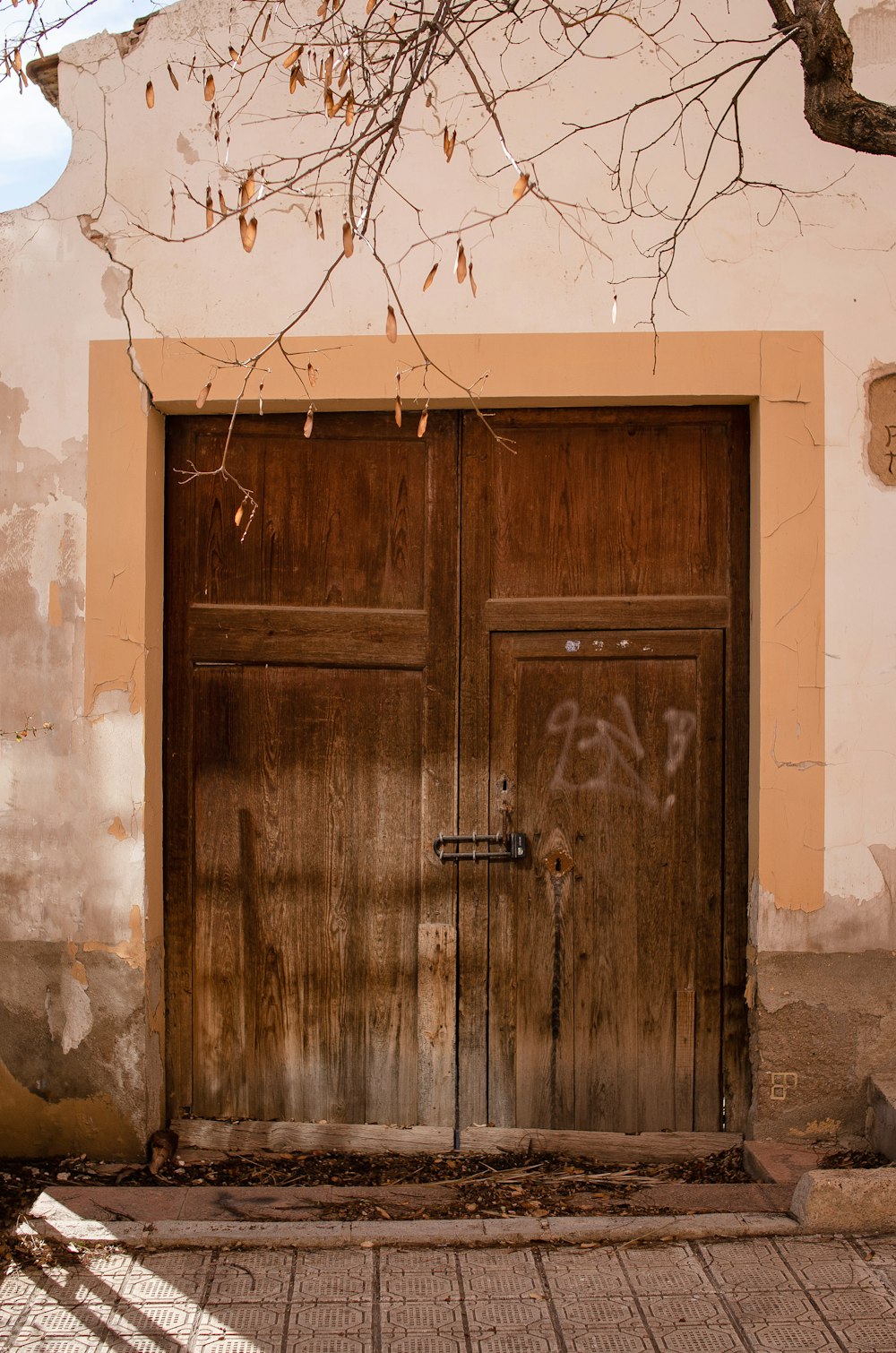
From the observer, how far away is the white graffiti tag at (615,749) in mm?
4023

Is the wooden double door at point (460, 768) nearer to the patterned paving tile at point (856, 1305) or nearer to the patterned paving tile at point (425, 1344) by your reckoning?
the patterned paving tile at point (856, 1305)

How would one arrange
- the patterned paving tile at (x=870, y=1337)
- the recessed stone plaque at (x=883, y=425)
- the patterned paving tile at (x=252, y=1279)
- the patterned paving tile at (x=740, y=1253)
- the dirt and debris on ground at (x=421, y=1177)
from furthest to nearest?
1. the recessed stone plaque at (x=883, y=425)
2. the dirt and debris on ground at (x=421, y=1177)
3. the patterned paving tile at (x=740, y=1253)
4. the patterned paving tile at (x=252, y=1279)
5. the patterned paving tile at (x=870, y=1337)

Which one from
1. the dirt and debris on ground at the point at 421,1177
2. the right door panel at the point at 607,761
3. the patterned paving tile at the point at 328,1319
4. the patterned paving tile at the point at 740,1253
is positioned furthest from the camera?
the right door panel at the point at 607,761

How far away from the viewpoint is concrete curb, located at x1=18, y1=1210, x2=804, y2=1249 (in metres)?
3.35

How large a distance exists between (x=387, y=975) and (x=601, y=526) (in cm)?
173

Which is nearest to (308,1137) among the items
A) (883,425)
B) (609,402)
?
(609,402)

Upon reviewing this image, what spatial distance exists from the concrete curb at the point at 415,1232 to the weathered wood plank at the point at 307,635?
5.85ft

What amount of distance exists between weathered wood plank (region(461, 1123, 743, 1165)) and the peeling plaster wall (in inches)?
9.5

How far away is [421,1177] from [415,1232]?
0.49 metres

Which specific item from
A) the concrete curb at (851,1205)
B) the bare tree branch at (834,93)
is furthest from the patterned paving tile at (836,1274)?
the bare tree branch at (834,93)

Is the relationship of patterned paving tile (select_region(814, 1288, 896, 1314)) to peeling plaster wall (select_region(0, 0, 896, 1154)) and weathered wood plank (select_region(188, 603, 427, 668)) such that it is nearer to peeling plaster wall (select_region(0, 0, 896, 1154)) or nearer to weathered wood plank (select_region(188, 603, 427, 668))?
peeling plaster wall (select_region(0, 0, 896, 1154))

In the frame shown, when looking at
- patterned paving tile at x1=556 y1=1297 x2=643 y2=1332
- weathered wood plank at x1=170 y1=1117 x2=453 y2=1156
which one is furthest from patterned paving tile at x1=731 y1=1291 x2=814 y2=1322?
weathered wood plank at x1=170 y1=1117 x2=453 y2=1156

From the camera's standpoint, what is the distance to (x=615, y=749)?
4031 mm

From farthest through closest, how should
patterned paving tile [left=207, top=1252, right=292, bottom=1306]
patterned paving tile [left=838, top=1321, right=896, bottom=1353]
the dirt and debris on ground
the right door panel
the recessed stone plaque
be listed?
the right door panel
the recessed stone plaque
the dirt and debris on ground
patterned paving tile [left=207, top=1252, right=292, bottom=1306]
patterned paving tile [left=838, top=1321, right=896, bottom=1353]
